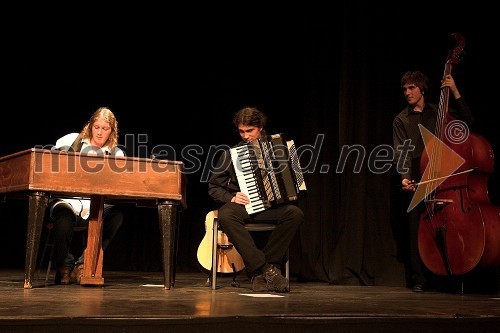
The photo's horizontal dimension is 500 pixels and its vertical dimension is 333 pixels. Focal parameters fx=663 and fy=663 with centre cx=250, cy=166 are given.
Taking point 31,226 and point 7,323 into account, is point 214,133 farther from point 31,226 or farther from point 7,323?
point 7,323

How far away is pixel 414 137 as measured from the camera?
4.56m

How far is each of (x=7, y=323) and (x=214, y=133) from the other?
15.0 feet

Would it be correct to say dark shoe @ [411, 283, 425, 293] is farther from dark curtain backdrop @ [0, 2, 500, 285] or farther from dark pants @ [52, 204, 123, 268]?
dark pants @ [52, 204, 123, 268]

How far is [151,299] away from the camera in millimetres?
3242

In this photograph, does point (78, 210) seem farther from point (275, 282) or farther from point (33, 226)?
point (275, 282)

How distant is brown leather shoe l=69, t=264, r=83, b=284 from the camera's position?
4.42 meters

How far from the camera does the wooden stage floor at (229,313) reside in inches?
92.4

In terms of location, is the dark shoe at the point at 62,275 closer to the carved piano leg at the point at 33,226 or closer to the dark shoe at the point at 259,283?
the carved piano leg at the point at 33,226

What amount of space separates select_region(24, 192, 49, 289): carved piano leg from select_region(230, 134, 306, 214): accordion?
1.25m

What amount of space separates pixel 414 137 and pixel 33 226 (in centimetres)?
255

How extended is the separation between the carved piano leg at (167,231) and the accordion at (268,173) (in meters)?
0.54

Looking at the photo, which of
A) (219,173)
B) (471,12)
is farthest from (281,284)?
(471,12)

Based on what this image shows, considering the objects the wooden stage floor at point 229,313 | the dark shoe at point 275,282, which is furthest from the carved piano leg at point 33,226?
the dark shoe at point 275,282

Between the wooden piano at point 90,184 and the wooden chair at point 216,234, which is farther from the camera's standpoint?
the wooden chair at point 216,234
